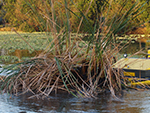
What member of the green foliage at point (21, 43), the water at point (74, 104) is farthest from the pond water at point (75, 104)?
the green foliage at point (21, 43)

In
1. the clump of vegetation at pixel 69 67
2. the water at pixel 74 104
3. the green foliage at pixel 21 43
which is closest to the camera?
the water at pixel 74 104

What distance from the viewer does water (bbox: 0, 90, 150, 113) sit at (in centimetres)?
339

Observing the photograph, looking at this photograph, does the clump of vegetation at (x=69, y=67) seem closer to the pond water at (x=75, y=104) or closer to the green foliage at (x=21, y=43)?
the pond water at (x=75, y=104)

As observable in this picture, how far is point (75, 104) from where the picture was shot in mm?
3654

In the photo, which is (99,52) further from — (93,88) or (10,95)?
(10,95)

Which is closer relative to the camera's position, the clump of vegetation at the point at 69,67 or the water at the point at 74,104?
the water at the point at 74,104

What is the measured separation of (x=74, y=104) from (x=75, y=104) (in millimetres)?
14

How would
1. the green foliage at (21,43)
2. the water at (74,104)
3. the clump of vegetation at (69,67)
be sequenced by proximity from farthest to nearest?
the green foliage at (21,43)
the clump of vegetation at (69,67)
the water at (74,104)

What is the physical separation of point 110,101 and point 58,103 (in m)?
0.78

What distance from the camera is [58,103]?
3.71 meters

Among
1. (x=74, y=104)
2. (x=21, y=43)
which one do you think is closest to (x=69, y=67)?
(x=74, y=104)

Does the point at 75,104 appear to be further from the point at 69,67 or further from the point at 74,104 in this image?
the point at 69,67

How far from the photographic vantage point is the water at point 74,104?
339 cm

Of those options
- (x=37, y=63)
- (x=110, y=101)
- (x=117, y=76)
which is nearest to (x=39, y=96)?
(x=37, y=63)
